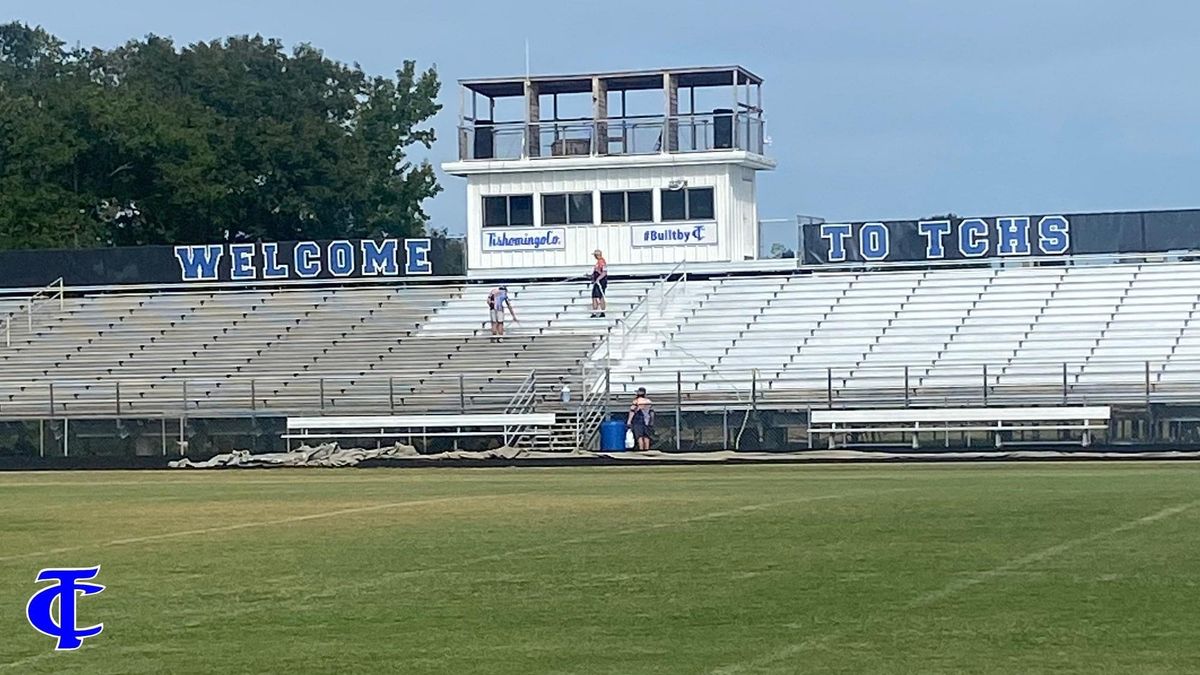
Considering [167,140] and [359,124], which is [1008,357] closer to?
[167,140]

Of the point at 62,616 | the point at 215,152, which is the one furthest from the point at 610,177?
the point at 62,616

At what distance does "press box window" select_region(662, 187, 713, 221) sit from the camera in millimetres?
49125

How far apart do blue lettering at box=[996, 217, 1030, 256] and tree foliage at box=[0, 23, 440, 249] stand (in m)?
28.0

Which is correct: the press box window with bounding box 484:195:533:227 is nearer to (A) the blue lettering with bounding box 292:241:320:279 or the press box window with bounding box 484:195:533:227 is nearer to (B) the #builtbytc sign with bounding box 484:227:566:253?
(B) the #builtbytc sign with bounding box 484:227:566:253

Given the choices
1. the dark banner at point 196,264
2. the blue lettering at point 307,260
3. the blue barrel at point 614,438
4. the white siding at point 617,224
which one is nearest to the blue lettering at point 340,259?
the dark banner at point 196,264

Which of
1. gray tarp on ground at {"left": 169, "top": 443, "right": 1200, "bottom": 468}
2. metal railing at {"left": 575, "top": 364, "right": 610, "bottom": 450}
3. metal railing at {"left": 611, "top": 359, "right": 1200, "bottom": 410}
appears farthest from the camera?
metal railing at {"left": 575, "top": 364, "right": 610, "bottom": 450}

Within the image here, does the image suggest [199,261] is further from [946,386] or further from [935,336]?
[946,386]

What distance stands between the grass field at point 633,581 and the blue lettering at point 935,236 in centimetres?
2461

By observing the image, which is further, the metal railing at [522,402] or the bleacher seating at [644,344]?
the bleacher seating at [644,344]

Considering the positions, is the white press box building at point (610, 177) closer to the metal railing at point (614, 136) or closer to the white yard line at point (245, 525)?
the metal railing at point (614, 136)

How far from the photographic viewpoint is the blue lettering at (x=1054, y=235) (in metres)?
46.6

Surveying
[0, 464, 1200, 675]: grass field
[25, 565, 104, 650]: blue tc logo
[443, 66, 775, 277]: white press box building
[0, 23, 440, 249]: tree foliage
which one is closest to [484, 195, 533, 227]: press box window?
[443, 66, 775, 277]: white press box building

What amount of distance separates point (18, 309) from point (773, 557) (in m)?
40.4

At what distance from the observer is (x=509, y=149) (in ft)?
166
